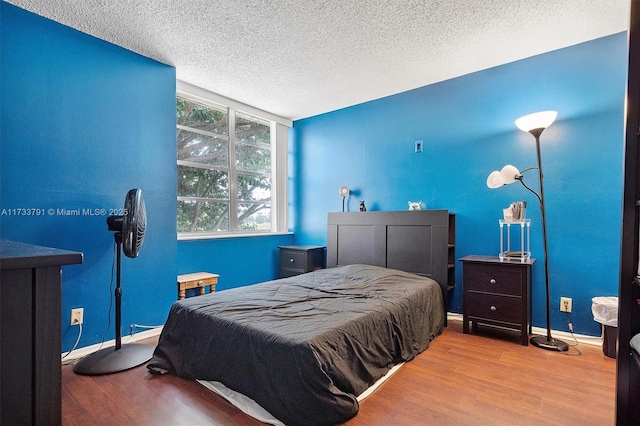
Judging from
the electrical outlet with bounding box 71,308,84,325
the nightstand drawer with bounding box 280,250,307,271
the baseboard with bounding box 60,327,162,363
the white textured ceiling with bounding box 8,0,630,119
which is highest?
the white textured ceiling with bounding box 8,0,630,119

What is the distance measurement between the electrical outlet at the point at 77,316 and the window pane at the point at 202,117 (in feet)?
6.94

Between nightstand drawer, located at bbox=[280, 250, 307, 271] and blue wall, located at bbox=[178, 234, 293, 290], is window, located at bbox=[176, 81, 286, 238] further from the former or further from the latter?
nightstand drawer, located at bbox=[280, 250, 307, 271]

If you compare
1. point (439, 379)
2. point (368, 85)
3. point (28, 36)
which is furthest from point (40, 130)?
point (439, 379)

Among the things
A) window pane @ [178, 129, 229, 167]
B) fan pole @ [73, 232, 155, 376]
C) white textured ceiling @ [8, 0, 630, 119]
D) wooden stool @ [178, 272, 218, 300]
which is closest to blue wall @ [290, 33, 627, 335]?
white textured ceiling @ [8, 0, 630, 119]

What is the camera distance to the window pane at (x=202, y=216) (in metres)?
3.62

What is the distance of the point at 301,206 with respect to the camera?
4770mm

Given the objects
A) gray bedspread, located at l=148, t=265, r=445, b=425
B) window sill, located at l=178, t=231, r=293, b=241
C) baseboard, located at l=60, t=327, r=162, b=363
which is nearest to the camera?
gray bedspread, located at l=148, t=265, r=445, b=425

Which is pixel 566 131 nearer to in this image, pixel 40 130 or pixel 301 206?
pixel 301 206

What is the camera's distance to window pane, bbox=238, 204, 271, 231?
4262mm

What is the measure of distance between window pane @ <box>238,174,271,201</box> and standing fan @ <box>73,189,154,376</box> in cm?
195

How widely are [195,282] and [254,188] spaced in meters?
1.64

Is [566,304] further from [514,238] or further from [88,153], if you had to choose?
[88,153]

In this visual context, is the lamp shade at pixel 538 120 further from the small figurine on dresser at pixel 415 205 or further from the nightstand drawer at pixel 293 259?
the nightstand drawer at pixel 293 259

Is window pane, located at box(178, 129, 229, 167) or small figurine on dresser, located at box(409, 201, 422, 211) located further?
window pane, located at box(178, 129, 229, 167)
